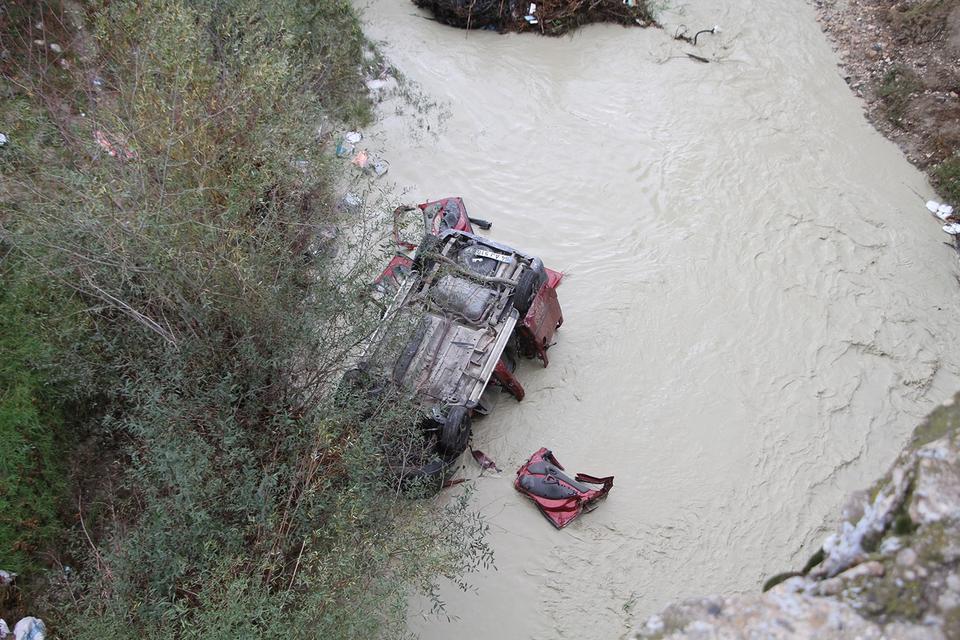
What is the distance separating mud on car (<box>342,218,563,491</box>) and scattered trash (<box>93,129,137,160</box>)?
8.38 feet

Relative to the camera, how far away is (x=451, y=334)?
6270mm

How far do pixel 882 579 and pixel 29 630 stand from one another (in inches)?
208

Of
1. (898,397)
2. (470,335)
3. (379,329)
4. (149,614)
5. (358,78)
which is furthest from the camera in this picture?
(358,78)

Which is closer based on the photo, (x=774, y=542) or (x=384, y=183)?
(x=774, y=542)

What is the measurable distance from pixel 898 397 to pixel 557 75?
6631 millimetres

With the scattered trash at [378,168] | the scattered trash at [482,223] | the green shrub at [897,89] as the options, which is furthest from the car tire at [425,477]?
the green shrub at [897,89]

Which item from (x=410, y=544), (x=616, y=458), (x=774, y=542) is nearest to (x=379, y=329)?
(x=410, y=544)

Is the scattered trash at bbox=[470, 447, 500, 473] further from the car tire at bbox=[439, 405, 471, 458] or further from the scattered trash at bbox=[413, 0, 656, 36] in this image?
the scattered trash at bbox=[413, 0, 656, 36]

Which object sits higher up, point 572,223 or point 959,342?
point 959,342

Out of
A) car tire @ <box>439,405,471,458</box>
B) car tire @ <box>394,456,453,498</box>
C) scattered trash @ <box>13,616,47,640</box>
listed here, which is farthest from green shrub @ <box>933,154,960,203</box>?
scattered trash @ <box>13,616,47,640</box>

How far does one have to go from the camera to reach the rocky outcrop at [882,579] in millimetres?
1809

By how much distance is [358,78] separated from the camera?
952 cm

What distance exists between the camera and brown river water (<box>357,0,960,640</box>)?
5.84 m

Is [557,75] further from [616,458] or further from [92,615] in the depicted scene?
[92,615]
